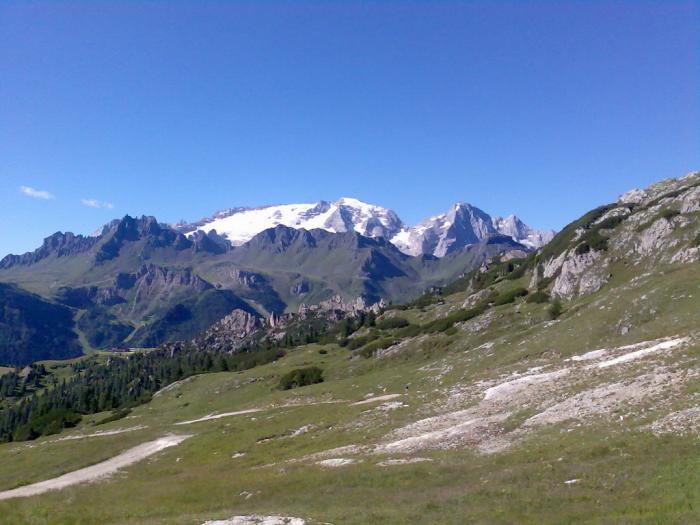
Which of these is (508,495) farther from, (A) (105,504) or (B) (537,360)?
(B) (537,360)

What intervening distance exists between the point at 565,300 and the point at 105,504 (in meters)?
103

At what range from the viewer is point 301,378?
12781cm

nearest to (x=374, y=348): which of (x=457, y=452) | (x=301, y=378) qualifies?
(x=301, y=378)

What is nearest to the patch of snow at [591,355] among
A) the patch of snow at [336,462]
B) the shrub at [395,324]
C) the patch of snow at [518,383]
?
the patch of snow at [518,383]

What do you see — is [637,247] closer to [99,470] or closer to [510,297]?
[510,297]

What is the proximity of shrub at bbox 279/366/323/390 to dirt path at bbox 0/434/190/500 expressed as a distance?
46129 mm

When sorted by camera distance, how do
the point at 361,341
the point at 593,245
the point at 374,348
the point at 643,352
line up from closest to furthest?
the point at 643,352, the point at 593,245, the point at 374,348, the point at 361,341

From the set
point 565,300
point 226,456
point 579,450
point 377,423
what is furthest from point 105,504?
point 565,300

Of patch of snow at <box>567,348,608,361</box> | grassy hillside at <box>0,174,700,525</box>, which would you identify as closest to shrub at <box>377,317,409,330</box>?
grassy hillside at <box>0,174,700,525</box>

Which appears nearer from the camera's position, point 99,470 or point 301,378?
point 99,470

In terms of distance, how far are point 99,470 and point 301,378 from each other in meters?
65.5

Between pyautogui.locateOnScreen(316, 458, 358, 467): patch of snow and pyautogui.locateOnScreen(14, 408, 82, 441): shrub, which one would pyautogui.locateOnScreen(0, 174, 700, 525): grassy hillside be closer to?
pyautogui.locateOnScreen(316, 458, 358, 467): patch of snow

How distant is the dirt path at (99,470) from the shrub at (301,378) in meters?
46.1

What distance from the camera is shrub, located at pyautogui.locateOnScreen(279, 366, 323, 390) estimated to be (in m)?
126
